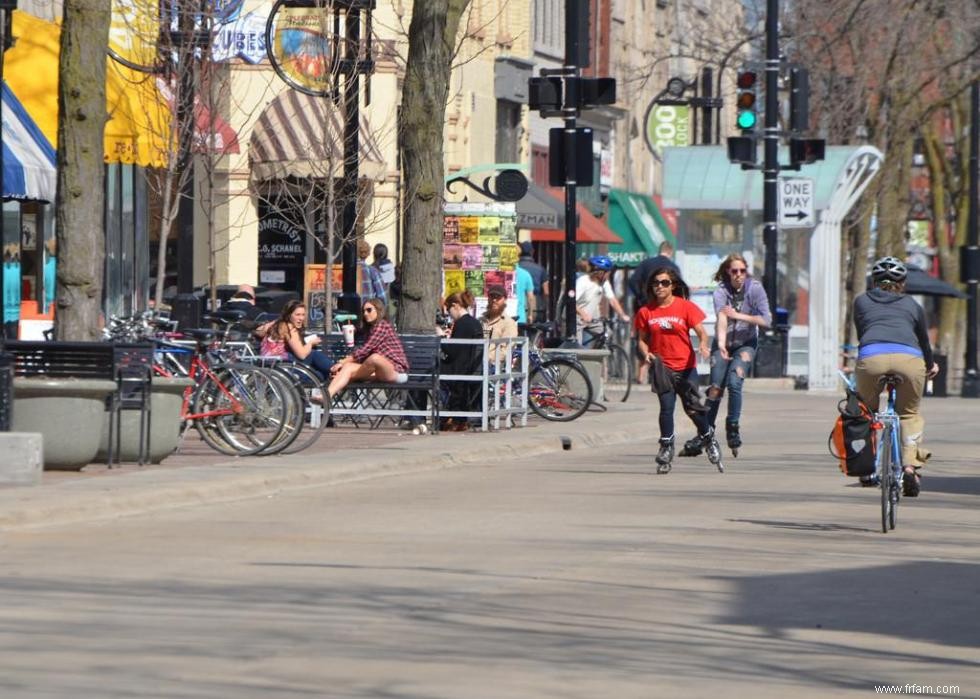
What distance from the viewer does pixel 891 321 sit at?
642 inches

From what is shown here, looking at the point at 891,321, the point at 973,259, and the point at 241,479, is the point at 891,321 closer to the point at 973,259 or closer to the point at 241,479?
the point at 241,479

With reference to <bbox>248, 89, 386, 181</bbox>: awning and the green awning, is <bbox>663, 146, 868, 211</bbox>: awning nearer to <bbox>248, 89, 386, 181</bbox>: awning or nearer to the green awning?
<bbox>248, 89, 386, 181</bbox>: awning

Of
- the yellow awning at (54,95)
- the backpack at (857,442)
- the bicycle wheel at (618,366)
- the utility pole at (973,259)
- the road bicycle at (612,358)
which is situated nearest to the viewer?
the backpack at (857,442)

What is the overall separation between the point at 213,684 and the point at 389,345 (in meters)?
14.2

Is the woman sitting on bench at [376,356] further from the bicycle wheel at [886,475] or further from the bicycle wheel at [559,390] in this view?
the bicycle wheel at [886,475]

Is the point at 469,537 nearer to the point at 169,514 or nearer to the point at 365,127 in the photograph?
the point at 169,514

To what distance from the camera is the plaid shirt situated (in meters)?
22.7

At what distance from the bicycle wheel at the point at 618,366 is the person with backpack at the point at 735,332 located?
28.1 feet

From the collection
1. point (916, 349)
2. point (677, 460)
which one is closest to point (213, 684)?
point (916, 349)

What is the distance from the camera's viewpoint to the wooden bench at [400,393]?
23.3 meters

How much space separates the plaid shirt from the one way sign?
14.6 metres

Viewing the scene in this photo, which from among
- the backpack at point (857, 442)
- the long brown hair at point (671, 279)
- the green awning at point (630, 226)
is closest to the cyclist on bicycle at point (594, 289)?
the long brown hair at point (671, 279)

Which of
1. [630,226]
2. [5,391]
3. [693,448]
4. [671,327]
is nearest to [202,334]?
[5,391]

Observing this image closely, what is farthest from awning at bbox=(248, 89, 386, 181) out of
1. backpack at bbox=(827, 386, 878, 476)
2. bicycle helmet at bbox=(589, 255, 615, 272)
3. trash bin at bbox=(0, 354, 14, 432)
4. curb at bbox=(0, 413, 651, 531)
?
backpack at bbox=(827, 386, 878, 476)
